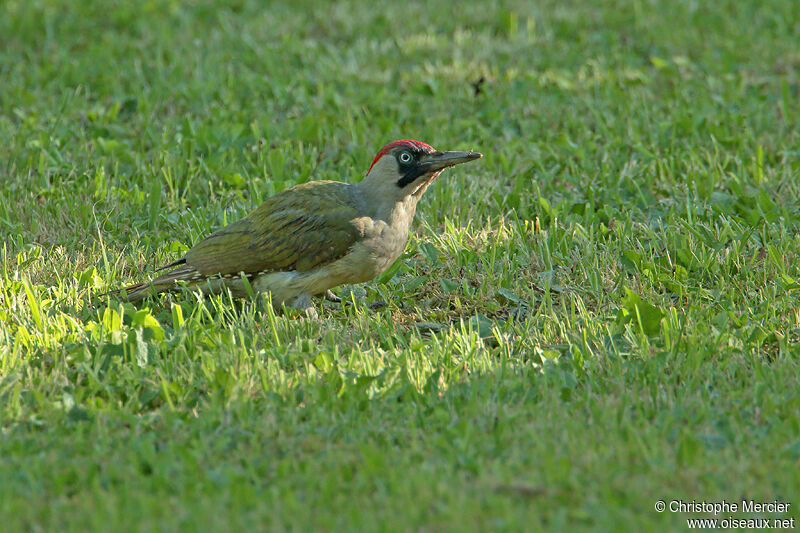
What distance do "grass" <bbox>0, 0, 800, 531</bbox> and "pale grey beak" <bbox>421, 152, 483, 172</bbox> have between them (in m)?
0.67

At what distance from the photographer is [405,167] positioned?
18.5ft

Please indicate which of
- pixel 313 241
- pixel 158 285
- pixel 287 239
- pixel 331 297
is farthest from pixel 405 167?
pixel 158 285

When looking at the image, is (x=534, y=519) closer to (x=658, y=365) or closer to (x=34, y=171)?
(x=658, y=365)

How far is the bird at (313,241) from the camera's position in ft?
18.0

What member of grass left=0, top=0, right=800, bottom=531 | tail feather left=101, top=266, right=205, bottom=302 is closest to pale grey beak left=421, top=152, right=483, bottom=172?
grass left=0, top=0, right=800, bottom=531

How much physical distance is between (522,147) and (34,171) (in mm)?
3745

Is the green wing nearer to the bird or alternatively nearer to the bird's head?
the bird

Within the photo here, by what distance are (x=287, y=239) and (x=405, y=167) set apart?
798mm

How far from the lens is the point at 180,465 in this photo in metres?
3.61

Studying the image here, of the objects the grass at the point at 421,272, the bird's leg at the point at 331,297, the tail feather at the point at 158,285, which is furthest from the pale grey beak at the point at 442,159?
the tail feather at the point at 158,285

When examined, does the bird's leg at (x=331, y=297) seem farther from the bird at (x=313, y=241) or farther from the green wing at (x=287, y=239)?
the green wing at (x=287, y=239)

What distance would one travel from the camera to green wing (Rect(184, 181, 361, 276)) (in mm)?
5480

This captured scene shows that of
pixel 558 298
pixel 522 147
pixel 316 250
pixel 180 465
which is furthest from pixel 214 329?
pixel 522 147

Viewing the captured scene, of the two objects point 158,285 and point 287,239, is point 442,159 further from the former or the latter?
point 158,285
